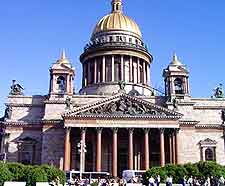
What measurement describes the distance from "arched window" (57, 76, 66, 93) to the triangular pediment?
8.00 metres

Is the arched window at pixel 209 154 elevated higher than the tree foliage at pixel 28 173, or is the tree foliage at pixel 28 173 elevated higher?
the arched window at pixel 209 154

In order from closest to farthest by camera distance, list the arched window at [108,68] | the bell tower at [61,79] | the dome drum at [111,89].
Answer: the bell tower at [61,79] < the dome drum at [111,89] < the arched window at [108,68]

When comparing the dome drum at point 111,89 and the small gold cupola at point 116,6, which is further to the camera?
the small gold cupola at point 116,6

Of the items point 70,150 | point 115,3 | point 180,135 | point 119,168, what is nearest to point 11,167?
point 70,150

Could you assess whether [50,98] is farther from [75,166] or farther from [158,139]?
[158,139]

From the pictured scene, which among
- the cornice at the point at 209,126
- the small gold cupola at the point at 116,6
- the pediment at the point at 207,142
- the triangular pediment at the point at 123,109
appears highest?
the small gold cupola at the point at 116,6

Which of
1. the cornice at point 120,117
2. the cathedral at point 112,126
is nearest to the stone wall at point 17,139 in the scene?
the cathedral at point 112,126

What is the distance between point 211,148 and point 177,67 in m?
13.9

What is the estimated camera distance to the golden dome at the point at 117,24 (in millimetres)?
76938

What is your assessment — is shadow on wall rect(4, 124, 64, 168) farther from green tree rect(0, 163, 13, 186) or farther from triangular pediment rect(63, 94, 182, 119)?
green tree rect(0, 163, 13, 186)

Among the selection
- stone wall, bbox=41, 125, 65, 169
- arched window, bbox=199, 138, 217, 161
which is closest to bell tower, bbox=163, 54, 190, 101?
arched window, bbox=199, 138, 217, 161

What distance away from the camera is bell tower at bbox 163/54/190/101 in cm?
6357

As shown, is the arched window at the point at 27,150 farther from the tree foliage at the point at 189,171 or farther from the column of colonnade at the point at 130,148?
the tree foliage at the point at 189,171

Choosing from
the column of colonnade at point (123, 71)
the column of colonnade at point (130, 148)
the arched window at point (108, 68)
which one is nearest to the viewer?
the column of colonnade at point (130, 148)
